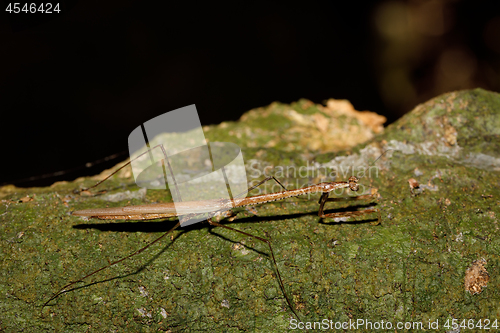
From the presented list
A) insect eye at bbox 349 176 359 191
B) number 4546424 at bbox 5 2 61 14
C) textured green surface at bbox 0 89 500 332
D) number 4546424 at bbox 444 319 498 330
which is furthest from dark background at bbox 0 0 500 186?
number 4546424 at bbox 444 319 498 330

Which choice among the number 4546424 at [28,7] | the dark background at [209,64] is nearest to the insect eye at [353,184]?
the dark background at [209,64]

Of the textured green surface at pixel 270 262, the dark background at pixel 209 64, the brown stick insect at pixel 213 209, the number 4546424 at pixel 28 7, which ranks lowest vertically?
the textured green surface at pixel 270 262

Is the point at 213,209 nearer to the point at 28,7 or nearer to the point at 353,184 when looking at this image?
the point at 353,184

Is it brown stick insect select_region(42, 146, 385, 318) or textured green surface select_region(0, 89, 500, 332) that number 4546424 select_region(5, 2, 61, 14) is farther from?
brown stick insect select_region(42, 146, 385, 318)

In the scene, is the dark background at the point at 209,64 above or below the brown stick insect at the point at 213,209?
above

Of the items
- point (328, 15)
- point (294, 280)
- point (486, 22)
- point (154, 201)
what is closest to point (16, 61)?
point (154, 201)

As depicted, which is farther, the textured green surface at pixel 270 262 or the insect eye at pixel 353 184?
the insect eye at pixel 353 184

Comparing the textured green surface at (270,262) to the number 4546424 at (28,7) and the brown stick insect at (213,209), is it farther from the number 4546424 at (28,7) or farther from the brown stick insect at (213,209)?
the number 4546424 at (28,7)

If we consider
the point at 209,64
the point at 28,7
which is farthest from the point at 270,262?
the point at 28,7
